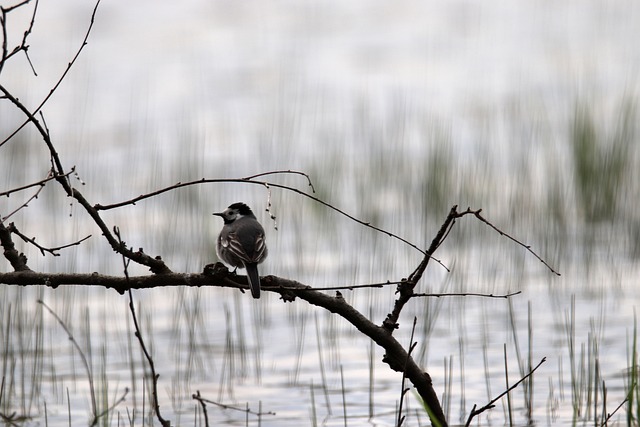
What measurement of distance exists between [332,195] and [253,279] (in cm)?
836

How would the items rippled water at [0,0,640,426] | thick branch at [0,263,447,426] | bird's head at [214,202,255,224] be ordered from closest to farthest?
thick branch at [0,263,447,426] → bird's head at [214,202,255,224] → rippled water at [0,0,640,426]

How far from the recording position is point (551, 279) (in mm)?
12133

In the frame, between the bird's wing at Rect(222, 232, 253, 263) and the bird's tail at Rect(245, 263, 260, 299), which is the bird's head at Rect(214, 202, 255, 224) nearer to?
the bird's wing at Rect(222, 232, 253, 263)

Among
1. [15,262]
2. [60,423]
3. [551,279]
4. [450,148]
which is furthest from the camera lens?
[450,148]

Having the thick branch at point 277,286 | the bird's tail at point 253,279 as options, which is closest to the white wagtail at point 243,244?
the bird's tail at point 253,279

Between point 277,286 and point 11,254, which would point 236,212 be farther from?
point 277,286

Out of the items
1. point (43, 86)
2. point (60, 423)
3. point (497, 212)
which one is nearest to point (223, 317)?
point (60, 423)

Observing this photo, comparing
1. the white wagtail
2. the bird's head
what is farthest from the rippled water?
the bird's head

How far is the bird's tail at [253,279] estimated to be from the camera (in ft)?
18.3

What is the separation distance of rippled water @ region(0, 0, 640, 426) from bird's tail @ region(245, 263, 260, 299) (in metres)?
1.22

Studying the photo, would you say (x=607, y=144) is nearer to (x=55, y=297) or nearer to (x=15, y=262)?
(x=55, y=297)

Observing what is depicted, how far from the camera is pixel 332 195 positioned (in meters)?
14.2

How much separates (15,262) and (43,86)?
13615 millimetres

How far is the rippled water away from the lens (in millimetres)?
9414
